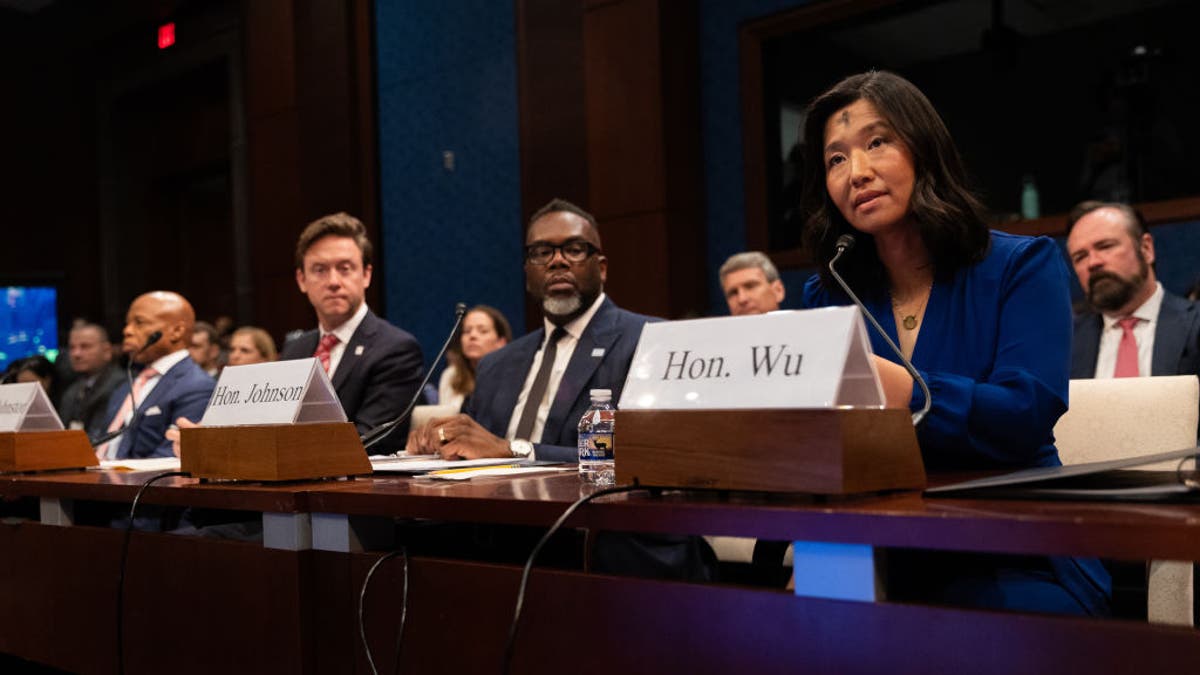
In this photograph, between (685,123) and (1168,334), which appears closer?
(1168,334)

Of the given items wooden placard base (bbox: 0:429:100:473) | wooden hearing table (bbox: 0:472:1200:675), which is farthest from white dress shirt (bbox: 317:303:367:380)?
wooden hearing table (bbox: 0:472:1200:675)

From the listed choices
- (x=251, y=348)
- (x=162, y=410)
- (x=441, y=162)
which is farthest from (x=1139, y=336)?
(x=441, y=162)

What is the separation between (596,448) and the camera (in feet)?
5.55

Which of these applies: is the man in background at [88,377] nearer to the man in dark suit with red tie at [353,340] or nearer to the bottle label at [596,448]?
the man in dark suit with red tie at [353,340]

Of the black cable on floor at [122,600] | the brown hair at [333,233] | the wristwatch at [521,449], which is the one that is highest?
the brown hair at [333,233]

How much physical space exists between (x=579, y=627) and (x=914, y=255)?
788 mm

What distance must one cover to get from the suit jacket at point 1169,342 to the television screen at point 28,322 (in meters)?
7.51

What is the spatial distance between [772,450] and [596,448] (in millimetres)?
675

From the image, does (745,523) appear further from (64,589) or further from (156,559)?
(64,589)

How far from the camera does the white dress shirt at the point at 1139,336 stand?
128 inches

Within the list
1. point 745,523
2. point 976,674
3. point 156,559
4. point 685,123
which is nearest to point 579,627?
point 745,523

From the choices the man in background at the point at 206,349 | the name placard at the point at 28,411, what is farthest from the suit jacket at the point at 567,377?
the man in background at the point at 206,349

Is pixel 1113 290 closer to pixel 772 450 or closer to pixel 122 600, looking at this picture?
pixel 772 450

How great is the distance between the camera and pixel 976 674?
2.85 feet
